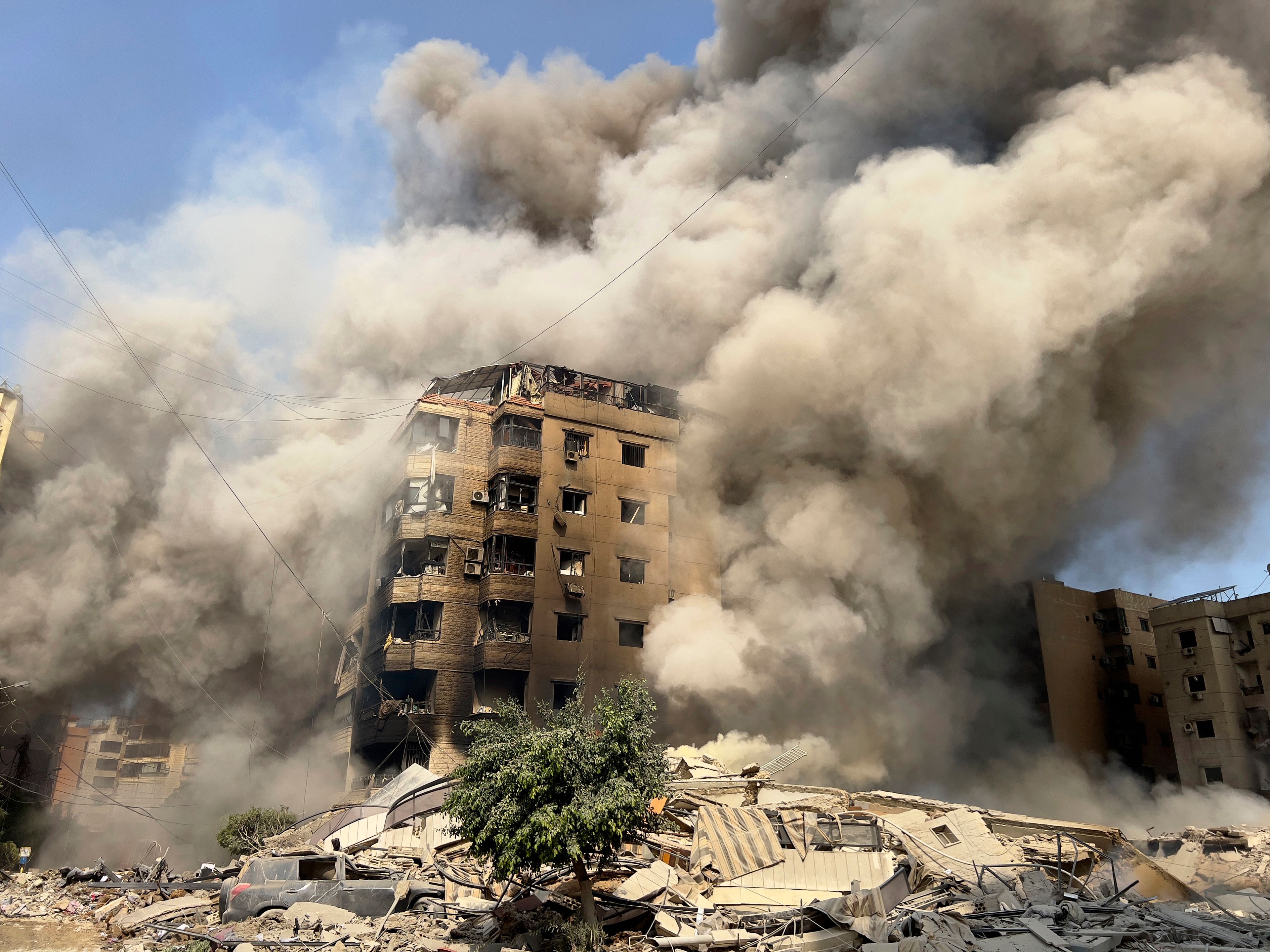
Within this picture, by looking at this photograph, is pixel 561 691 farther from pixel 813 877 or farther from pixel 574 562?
pixel 813 877

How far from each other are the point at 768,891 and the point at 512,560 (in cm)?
2600

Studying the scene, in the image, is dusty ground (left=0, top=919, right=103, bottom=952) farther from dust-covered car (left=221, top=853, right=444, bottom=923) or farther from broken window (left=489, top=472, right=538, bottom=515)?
broken window (left=489, top=472, right=538, bottom=515)

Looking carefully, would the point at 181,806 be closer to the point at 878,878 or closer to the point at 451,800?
the point at 451,800

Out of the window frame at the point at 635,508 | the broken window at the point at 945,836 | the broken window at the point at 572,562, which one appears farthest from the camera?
the window frame at the point at 635,508

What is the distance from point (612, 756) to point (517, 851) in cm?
293

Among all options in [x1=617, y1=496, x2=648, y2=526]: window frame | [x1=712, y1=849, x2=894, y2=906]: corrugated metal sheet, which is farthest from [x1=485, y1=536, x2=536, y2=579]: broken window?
[x1=712, y1=849, x2=894, y2=906]: corrugated metal sheet

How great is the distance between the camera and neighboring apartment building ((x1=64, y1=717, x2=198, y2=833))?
239ft

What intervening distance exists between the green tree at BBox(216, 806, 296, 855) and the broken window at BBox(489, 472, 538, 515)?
55.6 feet

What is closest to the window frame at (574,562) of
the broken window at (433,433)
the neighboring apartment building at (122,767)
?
the broken window at (433,433)

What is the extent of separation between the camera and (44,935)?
78.9 ft

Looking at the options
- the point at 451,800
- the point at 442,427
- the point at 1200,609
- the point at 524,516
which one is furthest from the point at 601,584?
the point at 1200,609

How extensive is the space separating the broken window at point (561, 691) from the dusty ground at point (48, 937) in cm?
2314

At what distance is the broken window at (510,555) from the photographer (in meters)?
47.2

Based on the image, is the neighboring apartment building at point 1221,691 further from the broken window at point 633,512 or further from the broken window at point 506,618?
the broken window at point 506,618
